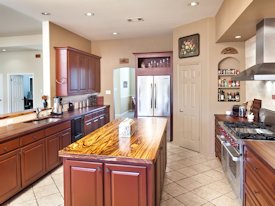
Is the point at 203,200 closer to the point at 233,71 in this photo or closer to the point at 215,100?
the point at 215,100

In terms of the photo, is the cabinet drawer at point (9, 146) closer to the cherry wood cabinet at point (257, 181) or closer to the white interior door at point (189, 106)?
the cherry wood cabinet at point (257, 181)

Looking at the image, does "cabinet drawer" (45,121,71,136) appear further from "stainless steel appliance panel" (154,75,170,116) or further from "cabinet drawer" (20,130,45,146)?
"stainless steel appliance panel" (154,75,170,116)

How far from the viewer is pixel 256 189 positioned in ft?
7.02

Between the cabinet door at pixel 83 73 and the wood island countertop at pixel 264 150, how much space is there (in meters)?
4.25

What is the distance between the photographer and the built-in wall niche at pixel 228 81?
4.75 m

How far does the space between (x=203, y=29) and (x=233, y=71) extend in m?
1.10

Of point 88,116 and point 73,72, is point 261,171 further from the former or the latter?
point 73,72

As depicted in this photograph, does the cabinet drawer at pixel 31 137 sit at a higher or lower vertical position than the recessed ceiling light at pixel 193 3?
lower

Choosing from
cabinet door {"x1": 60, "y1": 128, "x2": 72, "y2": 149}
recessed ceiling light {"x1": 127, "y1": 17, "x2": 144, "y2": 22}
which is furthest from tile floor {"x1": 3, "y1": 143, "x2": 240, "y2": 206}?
recessed ceiling light {"x1": 127, "y1": 17, "x2": 144, "y2": 22}

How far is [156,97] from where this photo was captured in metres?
6.06

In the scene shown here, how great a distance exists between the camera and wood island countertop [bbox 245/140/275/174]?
71.4 inches

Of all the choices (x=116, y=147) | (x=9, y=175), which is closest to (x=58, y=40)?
(x=9, y=175)

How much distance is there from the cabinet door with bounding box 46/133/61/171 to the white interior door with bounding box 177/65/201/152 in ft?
9.49

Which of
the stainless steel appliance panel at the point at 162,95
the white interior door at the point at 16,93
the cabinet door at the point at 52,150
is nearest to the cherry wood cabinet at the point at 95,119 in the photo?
the cabinet door at the point at 52,150
